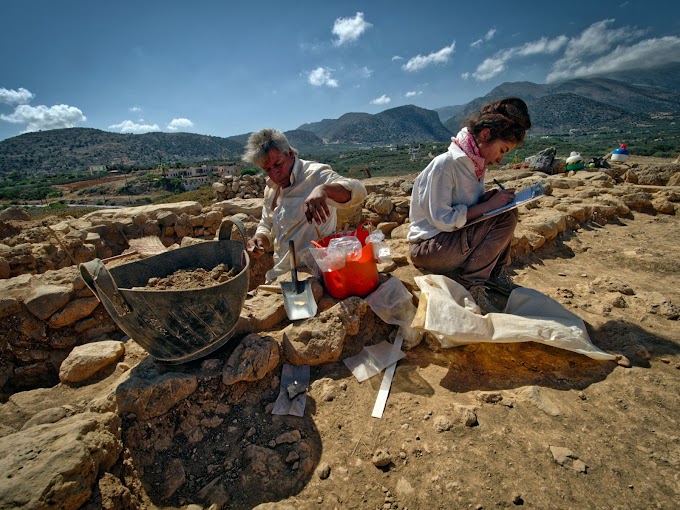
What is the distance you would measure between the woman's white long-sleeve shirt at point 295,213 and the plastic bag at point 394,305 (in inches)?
37.7

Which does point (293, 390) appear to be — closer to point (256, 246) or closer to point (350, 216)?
point (256, 246)

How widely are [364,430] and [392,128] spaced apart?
15395 cm

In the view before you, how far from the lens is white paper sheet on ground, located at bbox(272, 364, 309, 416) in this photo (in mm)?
1873

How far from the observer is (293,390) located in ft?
6.42

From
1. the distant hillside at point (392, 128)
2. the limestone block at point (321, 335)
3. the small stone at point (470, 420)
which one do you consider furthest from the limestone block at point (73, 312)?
the distant hillside at point (392, 128)

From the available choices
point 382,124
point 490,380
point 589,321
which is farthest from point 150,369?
point 382,124

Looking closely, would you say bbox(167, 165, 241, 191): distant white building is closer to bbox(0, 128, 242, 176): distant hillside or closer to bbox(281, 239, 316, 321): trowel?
bbox(0, 128, 242, 176): distant hillside

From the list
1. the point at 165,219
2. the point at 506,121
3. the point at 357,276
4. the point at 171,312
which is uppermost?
the point at 506,121

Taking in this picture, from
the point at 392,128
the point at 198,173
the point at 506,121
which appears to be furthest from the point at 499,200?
the point at 392,128

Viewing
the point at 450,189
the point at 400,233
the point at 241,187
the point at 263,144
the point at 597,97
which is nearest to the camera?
the point at 450,189

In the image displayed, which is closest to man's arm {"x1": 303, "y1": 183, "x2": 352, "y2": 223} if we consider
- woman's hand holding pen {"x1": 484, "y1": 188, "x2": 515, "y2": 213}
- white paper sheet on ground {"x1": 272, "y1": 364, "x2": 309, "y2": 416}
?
white paper sheet on ground {"x1": 272, "y1": 364, "x2": 309, "y2": 416}

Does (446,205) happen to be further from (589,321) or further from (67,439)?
(67,439)

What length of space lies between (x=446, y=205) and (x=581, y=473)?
6.26 ft

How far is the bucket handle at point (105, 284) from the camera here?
151cm
